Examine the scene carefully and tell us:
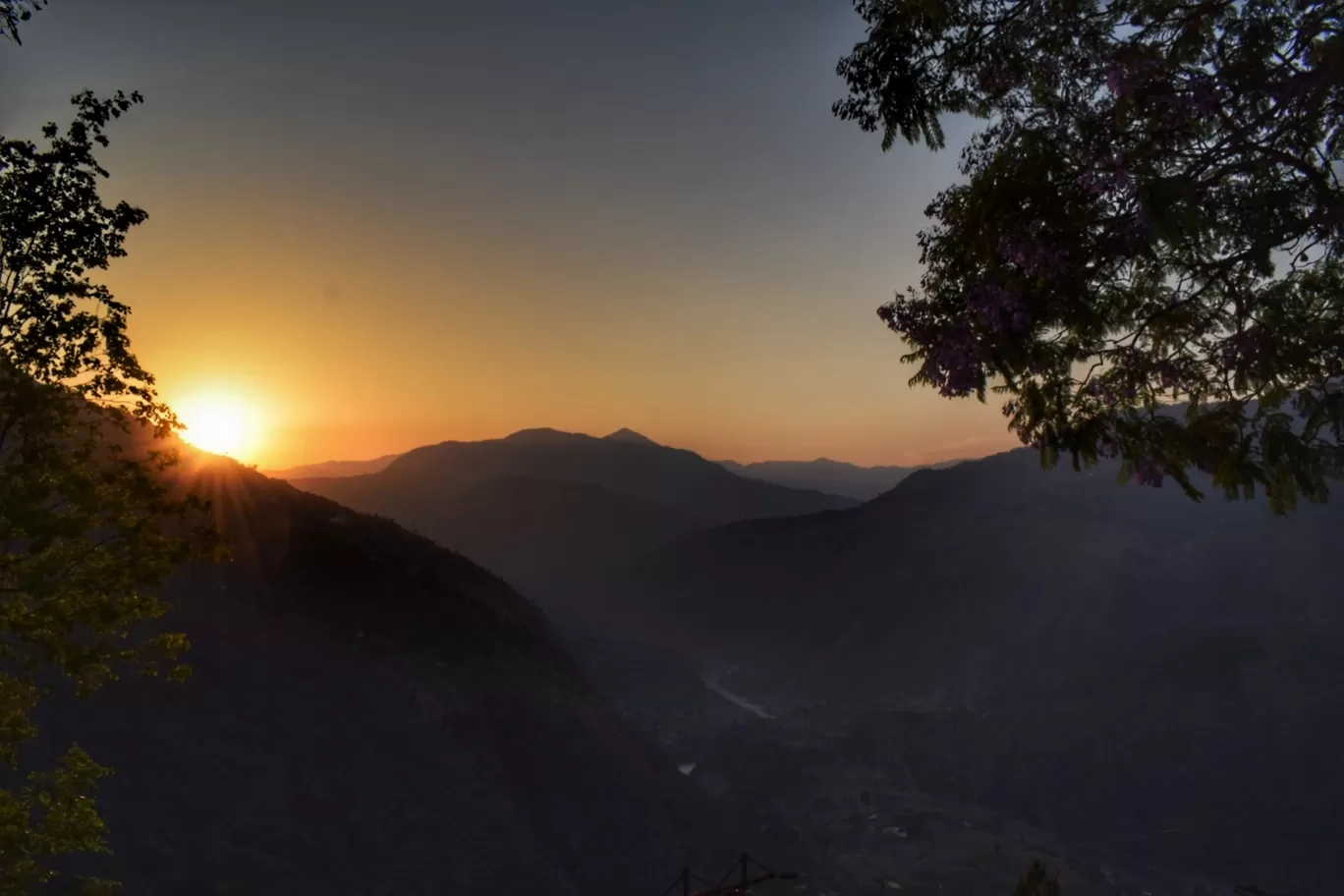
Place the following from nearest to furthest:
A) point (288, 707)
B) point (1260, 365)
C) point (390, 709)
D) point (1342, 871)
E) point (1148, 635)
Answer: point (1260, 365) → point (288, 707) → point (390, 709) → point (1342, 871) → point (1148, 635)

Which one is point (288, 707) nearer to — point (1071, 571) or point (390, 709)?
point (390, 709)

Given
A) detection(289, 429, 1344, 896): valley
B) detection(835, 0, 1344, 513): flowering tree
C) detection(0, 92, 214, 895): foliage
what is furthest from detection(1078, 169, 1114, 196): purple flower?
detection(289, 429, 1344, 896): valley

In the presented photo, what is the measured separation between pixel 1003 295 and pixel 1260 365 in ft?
9.59

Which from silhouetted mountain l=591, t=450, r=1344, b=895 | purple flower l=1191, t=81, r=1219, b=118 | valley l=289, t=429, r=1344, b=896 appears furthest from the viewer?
silhouetted mountain l=591, t=450, r=1344, b=895

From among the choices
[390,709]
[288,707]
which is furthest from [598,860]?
[288,707]

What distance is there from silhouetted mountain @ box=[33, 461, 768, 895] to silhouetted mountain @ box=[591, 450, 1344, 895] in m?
45.0

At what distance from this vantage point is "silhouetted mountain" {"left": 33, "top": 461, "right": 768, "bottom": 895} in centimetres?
2878

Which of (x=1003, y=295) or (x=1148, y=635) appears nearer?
(x=1003, y=295)

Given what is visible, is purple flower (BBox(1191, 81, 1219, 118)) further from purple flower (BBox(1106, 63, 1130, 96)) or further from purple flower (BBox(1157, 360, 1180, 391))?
purple flower (BBox(1157, 360, 1180, 391))

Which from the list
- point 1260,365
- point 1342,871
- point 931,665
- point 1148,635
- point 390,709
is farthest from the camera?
point 931,665

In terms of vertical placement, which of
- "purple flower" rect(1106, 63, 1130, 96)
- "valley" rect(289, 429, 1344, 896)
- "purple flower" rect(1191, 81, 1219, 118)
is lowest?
"valley" rect(289, 429, 1344, 896)

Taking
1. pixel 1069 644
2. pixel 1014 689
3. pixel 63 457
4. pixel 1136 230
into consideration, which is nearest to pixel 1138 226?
pixel 1136 230

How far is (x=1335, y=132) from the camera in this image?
7.42m

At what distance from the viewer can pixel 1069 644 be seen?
97.9 metres
